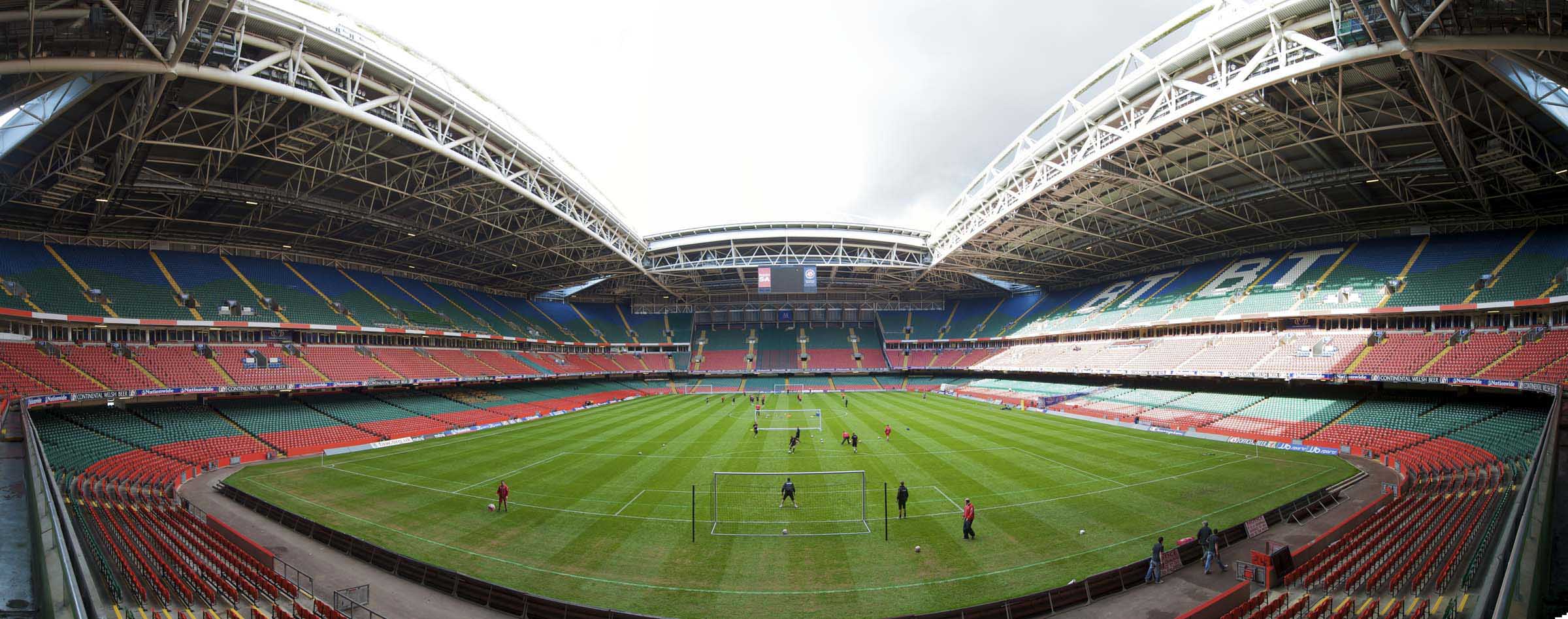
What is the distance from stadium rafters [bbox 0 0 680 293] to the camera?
1639 centimetres

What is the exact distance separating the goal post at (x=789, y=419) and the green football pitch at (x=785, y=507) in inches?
90.6

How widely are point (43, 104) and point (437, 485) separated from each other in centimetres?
1703

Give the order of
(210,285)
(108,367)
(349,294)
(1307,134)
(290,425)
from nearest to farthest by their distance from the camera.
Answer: (1307,134), (108,367), (290,425), (210,285), (349,294)

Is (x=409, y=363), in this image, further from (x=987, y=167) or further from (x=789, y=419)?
(x=987, y=167)

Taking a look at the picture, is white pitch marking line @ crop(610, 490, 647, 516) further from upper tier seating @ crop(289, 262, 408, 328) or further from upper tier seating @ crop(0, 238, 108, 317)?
upper tier seating @ crop(289, 262, 408, 328)

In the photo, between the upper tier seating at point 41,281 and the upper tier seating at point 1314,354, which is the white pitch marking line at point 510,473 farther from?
the upper tier seating at point 1314,354

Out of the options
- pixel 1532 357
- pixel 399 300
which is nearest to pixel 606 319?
pixel 399 300

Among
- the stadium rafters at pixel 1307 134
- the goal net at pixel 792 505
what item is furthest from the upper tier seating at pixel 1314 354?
the goal net at pixel 792 505

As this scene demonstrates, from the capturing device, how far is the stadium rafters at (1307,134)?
17.8m

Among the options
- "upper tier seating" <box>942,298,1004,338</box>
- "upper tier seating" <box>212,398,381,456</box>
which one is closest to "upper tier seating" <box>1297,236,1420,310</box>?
"upper tier seating" <box>942,298,1004,338</box>

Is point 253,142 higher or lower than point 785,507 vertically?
higher

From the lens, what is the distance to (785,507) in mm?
18656

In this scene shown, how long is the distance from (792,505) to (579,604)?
8563mm

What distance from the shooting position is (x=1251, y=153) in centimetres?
2775
